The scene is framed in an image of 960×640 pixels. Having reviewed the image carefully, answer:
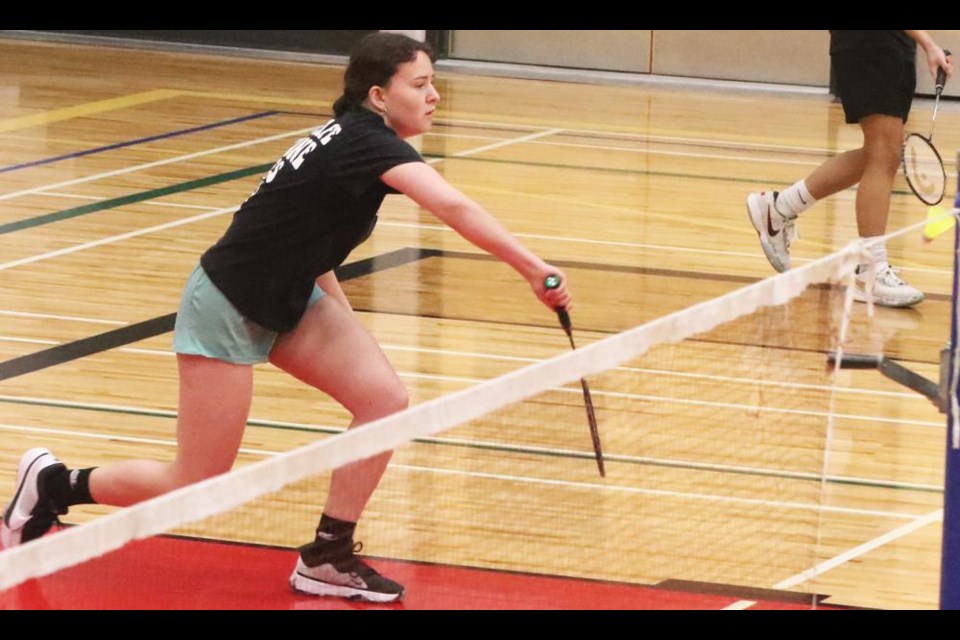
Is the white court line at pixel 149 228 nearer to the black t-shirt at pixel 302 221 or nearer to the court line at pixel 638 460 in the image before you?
the court line at pixel 638 460

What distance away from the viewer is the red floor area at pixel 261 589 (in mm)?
3959

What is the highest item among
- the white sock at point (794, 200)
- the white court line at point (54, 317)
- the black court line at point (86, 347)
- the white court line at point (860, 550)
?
the white sock at point (794, 200)

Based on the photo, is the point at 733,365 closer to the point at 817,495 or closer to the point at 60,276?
the point at 817,495

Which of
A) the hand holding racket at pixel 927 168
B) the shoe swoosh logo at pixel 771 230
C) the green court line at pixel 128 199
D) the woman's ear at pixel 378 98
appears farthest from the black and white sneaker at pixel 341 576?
the green court line at pixel 128 199

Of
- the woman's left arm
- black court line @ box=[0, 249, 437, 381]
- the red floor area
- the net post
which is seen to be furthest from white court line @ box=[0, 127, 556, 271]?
the net post

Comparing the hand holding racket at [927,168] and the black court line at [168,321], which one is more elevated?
the hand holding racket at [927,168]

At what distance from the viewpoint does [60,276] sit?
24.8ft

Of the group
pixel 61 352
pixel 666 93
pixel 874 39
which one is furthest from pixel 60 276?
pixel 666 93

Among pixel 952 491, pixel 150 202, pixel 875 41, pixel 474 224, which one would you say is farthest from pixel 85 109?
pixel 952 491

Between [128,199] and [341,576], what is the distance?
559 cm

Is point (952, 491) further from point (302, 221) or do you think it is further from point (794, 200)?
point (794, 200)

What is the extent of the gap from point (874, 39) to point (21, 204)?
4453mm

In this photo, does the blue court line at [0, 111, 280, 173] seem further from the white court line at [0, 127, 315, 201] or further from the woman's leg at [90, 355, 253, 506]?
the woman's leg at [90, 355, 253, 506]

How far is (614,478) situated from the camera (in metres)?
4.94
